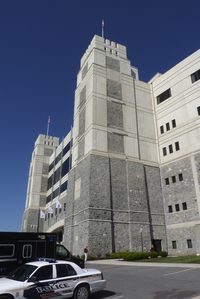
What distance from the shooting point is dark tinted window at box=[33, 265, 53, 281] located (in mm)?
9609

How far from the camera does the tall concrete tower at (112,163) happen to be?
119ft

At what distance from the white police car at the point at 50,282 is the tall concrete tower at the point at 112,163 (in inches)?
953

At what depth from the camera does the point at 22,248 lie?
14617mm

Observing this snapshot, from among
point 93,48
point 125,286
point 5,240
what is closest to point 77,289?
point 125,286

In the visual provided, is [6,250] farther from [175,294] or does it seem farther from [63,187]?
[63,187]

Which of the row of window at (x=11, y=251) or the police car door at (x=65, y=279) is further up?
the row of window at (x=11, y=251)

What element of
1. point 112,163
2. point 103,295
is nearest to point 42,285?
point 103,295

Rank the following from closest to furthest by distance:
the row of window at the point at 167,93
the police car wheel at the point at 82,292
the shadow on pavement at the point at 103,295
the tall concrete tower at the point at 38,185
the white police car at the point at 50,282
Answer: the white police car at the point at 50,282
the police car wheel at the point at 82,292
the shadow on pavement at the point at 103,295
the row of window at the point at 167,93
the tall concrete tower at the point at 38,185

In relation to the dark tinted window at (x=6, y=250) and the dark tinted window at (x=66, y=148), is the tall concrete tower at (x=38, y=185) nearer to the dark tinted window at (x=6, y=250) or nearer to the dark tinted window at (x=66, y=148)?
the dark tinted window at (x=66, y=148)

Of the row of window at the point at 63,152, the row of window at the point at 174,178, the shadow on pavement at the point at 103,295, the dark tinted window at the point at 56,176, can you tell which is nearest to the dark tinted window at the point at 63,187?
the dark tinted window at the point at 56,176

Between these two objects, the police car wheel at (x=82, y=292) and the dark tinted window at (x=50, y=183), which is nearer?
the police car wheel at (x=82, y=292)

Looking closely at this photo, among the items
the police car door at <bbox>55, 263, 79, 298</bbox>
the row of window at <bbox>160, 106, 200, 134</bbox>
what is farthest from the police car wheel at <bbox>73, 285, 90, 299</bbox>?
the row of window at <bbox>160, 106, 200, 134</bbox>

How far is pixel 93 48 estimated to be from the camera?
47.6 m

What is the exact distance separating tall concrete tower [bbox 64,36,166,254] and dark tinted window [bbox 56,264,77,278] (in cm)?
2439
